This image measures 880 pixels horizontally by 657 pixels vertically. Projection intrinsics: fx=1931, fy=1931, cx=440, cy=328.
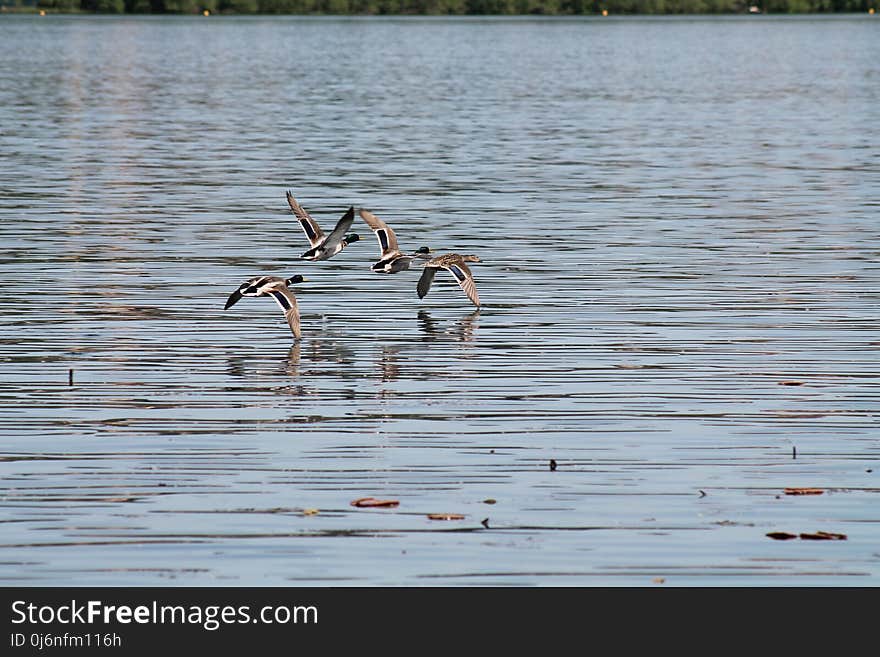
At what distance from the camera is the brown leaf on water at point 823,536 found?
14883mm

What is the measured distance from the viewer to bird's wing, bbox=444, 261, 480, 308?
25.9 metres

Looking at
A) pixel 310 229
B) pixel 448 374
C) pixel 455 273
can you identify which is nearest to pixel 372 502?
pixel 448 374

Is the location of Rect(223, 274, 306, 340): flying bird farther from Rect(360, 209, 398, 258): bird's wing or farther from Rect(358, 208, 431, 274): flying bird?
Rect(360, 209, 398, 258): bird's wing

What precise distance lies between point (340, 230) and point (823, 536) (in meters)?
12.6

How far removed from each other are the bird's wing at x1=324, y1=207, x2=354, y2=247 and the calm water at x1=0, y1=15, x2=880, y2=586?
2.88 ft

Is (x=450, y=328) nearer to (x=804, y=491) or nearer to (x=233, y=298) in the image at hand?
(x=233, y=298)

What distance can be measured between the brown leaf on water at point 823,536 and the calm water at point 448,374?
8cm

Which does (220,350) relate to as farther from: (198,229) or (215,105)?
(215,105)

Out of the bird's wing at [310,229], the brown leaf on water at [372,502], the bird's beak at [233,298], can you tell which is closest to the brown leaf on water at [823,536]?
the brown leaf on water at [372,502]

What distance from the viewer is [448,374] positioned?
70.0 feet

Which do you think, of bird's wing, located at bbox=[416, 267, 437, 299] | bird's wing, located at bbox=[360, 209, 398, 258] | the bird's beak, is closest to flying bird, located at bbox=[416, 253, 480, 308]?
bird's wing, located at bbox=[416, 267, 437, 299]

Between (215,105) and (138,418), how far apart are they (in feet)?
212

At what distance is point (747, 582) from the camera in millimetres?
13836
